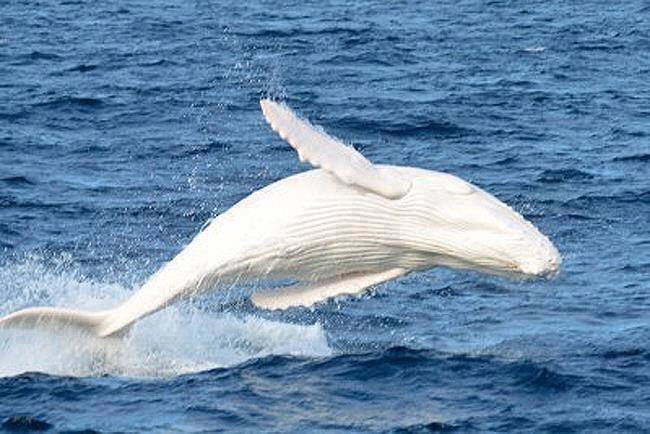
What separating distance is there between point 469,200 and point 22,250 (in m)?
10.5

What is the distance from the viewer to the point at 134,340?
25.4 metres

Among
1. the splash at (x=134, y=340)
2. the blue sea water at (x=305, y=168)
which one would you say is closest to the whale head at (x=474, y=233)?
the blue sea water at (x=305, y=168)

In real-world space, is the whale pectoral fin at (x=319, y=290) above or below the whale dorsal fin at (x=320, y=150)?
below

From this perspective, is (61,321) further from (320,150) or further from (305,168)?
(305,168)

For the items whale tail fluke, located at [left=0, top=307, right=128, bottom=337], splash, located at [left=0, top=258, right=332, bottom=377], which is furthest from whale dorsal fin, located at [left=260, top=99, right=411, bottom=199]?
splash, located at [left=0, top=258, right=332, bottom=377]

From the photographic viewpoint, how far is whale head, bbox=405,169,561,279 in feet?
72.6

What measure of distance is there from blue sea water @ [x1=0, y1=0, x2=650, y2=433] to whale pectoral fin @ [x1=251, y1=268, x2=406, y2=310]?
3.17ft

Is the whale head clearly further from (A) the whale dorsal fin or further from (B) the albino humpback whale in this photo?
(A) the whale dorsal fin

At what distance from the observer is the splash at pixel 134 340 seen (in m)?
24.0

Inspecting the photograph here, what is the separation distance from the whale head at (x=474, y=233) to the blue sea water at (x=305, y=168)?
164cm

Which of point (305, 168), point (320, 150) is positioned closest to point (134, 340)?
point (320, 150)

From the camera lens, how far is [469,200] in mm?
22766

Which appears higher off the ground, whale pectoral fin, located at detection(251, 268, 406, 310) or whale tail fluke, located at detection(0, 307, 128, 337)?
whale pectoral fin, located at detection(251, 268, 406, 310)

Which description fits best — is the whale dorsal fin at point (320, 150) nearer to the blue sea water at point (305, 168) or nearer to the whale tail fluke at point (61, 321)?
the blue sea water at point (305, 168)
